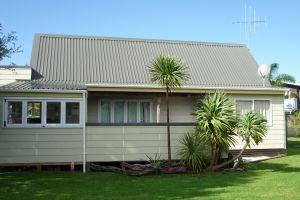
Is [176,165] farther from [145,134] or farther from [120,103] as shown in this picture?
[120,103]

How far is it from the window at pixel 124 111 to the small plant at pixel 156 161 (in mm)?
4381

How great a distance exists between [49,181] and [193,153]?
4975 mm

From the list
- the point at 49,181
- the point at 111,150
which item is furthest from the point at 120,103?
the point at 49,181

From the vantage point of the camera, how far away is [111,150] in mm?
16125

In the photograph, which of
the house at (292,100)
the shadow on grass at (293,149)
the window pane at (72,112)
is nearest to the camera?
the window pane at (72,112)

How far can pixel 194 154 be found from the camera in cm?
1530

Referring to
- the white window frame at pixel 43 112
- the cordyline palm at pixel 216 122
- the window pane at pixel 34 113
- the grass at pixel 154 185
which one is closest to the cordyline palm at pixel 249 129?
the cordyline palm at pixel 216 122

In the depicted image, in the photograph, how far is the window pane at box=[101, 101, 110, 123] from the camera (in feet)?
66.3

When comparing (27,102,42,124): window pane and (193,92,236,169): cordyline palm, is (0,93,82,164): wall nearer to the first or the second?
(27,102,42,124): window pane

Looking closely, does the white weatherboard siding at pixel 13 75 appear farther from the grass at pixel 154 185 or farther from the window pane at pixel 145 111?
the window pane at pixel 145 111

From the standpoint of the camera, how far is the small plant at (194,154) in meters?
15.3

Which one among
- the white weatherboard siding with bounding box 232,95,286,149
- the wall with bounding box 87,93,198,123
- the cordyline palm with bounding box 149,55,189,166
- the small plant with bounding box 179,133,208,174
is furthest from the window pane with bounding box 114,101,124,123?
the white weatherboard siding with bounding box 232,95,286,149

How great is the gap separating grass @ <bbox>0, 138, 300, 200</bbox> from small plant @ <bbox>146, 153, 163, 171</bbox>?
59cm

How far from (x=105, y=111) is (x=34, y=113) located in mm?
4929
